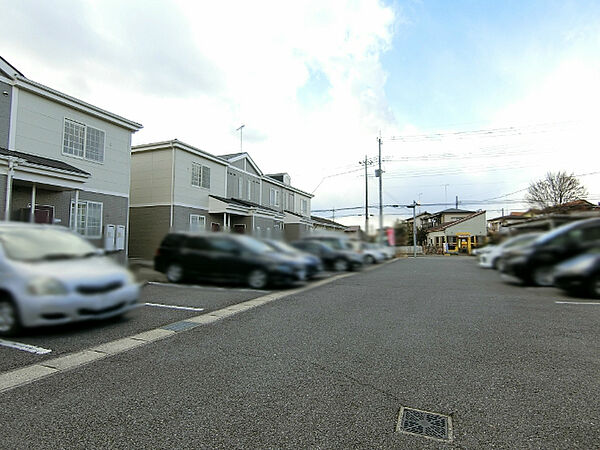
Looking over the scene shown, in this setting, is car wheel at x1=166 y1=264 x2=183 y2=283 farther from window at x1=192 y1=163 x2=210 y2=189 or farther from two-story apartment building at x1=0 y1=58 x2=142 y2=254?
window at x1=192 y1=163 x2=210 y2=189

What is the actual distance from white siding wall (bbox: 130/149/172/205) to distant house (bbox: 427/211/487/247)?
1456 millimetres

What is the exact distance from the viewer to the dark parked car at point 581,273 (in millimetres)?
924

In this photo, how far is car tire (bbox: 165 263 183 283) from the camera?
116 cm

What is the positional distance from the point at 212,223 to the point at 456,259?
1.25 m

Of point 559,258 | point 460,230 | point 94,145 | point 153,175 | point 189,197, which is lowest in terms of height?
point 559,258

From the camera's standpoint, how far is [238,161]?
214 centimetres

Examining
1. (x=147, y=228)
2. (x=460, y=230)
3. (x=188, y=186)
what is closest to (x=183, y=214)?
(x=147, y=228)

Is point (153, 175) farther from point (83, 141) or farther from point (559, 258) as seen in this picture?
point (559, 258)

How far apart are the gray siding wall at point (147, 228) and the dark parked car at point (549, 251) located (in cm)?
116

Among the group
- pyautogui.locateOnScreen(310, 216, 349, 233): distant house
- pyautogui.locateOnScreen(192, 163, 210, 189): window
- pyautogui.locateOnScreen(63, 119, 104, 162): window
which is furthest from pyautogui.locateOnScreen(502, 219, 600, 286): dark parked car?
pyautogui.locateOnScreen(63, 119, 104, 162): window

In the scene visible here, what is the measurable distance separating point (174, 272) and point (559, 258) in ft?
3.81

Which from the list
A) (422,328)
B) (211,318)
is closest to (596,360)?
(422,328)

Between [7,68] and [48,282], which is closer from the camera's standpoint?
[48,282]

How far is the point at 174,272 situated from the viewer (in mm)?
1186
